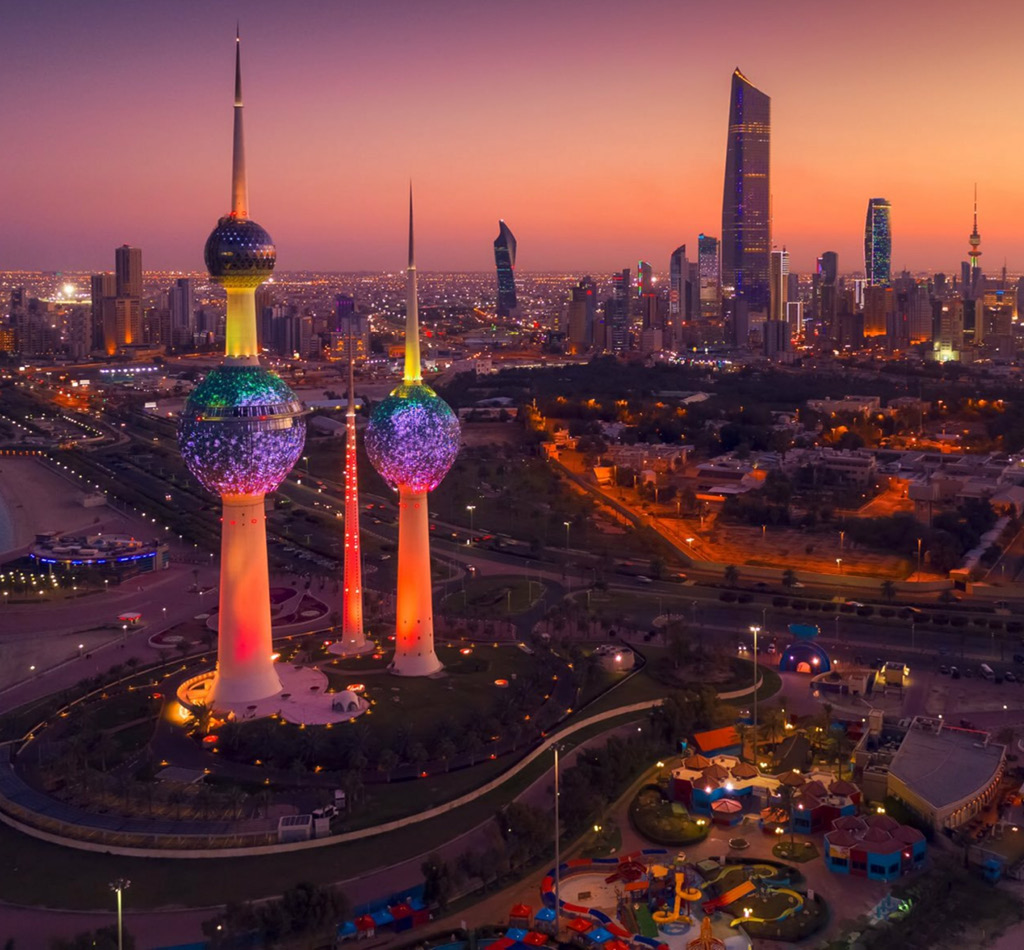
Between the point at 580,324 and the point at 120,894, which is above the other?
the point at 580,324

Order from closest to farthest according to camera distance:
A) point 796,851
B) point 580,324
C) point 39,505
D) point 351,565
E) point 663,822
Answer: point 796,851 < point 663,822 < point 351,565 < point 39,505 < point 580,324

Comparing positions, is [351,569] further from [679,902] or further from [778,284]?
[778,284]

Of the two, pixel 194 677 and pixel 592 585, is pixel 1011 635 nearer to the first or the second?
pixel 592 585

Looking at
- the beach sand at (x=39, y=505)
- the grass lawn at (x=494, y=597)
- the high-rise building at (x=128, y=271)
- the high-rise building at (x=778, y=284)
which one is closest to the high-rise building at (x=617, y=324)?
the high-rise building at (x=778, y=284)

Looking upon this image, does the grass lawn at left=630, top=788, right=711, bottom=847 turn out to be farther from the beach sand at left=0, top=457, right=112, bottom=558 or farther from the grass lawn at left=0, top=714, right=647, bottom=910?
the beach sand at left=0, top=457, right=112, bottom=558

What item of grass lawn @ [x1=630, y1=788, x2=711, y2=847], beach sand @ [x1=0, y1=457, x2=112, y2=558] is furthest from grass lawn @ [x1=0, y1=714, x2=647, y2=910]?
beach sand @ [x1=0, y1=457, x2=112, y2=558]

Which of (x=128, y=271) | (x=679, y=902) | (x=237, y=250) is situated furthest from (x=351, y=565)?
(x=128, y=271)
